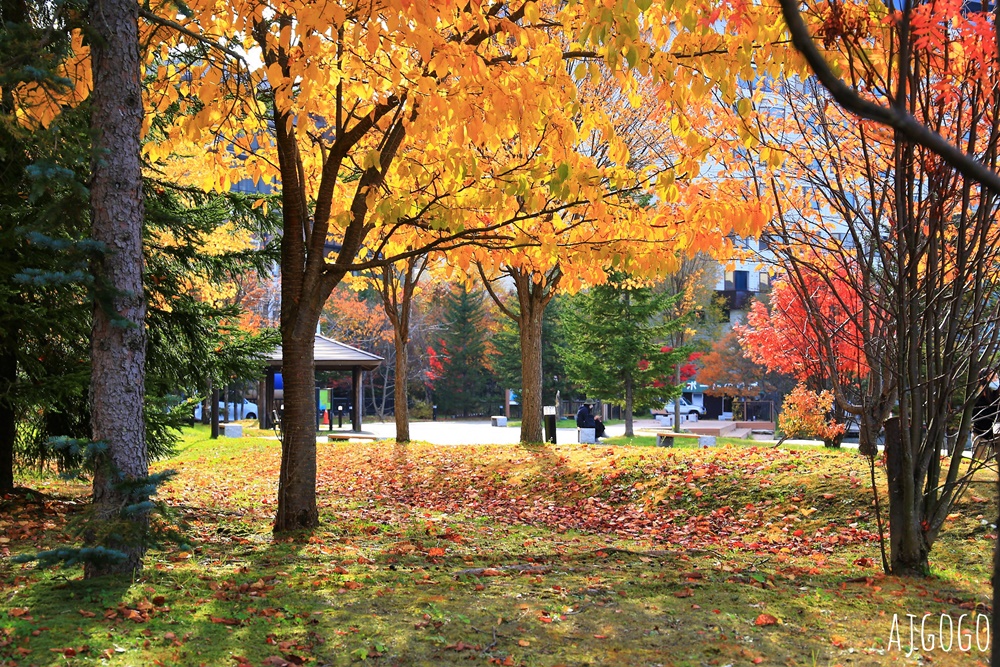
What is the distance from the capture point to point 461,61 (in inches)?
229

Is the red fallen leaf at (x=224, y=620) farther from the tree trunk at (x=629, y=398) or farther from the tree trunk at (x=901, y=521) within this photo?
the tree trunk at (x=629, y=398)

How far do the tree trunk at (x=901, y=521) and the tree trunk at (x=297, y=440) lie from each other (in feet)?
15.8

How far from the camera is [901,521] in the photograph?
5.92 m

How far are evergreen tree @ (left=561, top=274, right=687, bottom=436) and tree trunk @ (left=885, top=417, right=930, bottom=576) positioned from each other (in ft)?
62.4

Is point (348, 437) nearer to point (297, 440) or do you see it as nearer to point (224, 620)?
point (297, 440)

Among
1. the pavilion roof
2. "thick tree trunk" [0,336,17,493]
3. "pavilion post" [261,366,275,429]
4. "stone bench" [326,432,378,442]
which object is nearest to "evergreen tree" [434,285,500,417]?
"pavilion post" [261,366,275,429]

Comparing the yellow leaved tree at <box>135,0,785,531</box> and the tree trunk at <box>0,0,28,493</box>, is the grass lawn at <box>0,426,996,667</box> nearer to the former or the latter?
the tree trunk at <box>0,0,28,493</box>

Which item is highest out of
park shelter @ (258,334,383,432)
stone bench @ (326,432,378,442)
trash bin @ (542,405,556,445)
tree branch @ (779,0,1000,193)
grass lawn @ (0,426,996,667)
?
park shelter @ (258,334,383,432)

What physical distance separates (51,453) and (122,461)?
4.54 metres

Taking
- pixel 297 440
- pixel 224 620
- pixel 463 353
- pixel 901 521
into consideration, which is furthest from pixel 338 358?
pixel 224 620

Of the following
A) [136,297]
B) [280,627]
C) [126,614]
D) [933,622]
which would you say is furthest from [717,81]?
[126,614]

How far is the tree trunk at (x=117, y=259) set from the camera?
15.6 ft

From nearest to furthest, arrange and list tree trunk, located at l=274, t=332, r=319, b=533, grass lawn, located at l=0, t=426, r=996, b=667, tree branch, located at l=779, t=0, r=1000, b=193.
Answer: tree branch, located at l=779, t=0, r=1000, b=193, grass lawn, located at l=0, t=426, r=996, b=667, tree trunk, located at l=274, t=332, r=319, b=533

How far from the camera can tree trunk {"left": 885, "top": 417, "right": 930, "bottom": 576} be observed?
5852mm
